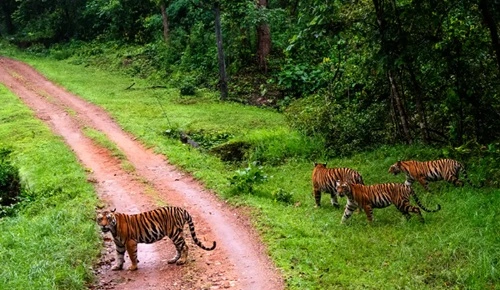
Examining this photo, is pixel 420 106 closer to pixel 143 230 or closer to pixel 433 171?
pixel 433 171

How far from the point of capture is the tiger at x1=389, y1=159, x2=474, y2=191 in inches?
522

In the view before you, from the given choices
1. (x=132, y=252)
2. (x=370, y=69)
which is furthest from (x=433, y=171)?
(x=132, y=252)

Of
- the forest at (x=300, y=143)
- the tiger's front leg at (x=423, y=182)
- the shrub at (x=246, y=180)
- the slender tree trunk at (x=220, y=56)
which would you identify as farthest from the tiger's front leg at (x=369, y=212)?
the slender tree trunk at (x=220, y=56)

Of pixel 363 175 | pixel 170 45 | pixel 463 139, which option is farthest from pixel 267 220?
pixel 170 45

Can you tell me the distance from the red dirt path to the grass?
39cm

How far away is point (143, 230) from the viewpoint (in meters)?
10.9

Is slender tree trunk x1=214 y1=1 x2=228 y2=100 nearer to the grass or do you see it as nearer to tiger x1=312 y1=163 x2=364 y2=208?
the grass

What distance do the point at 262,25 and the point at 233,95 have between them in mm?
4091

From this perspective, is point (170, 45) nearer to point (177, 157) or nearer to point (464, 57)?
point (177, 157)

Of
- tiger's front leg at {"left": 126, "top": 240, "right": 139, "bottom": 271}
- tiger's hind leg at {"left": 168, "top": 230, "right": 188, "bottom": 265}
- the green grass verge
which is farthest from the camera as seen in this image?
tiger's hind leg at {"left": 168, "top": 230, "right": 188, "bottom": 265}

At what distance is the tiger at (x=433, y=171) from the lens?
13.2 metres

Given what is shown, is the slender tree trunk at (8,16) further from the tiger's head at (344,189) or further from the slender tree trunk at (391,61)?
the tiger's head at (344,189)

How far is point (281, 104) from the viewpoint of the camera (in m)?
25.8

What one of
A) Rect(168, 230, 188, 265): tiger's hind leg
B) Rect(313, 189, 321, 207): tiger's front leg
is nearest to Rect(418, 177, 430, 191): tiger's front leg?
Rect(313, 189, 321, 207): tiger's front leg
